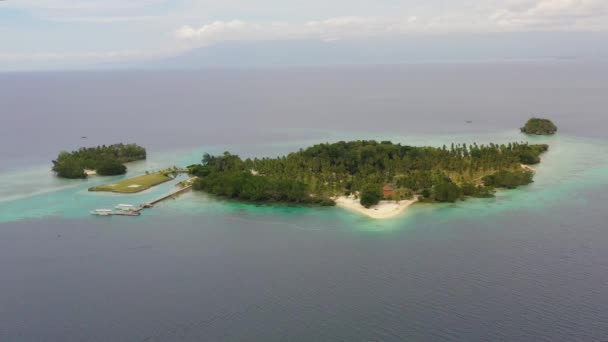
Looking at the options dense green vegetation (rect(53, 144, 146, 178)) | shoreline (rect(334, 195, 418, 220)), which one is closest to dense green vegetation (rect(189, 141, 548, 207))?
shoreline (rect(334, 195, 418, 220))

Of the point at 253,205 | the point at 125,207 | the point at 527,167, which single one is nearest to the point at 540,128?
the point at 527,167

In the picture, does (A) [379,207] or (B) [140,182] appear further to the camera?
(B) [140,182]

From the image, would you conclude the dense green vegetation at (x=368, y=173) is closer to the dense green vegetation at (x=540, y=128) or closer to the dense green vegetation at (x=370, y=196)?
the dense green vegetation at (x=370, y=196)

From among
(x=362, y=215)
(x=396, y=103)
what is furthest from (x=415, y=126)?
(x=362, y=215)

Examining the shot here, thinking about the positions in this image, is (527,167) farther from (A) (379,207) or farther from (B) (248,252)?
(B) (248,252)

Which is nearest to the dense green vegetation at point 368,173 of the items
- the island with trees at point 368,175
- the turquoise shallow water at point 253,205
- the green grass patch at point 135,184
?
the island with trees at point 368,175

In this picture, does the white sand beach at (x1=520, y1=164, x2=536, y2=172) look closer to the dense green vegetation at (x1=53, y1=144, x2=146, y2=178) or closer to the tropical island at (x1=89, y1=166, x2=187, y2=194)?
the tropical island at (x1=89, y1=166, x2=187, y2=194)
